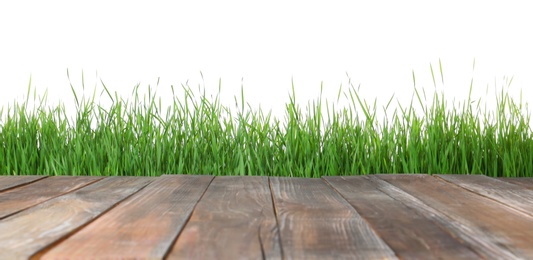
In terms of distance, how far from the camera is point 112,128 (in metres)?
3.08

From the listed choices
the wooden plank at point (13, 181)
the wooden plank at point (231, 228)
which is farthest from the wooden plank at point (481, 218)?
the wooden plank at point (13, 181)

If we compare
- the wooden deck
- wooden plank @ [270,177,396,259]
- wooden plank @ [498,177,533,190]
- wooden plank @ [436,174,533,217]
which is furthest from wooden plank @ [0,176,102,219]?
wooden plank @ [498,177,533,190]

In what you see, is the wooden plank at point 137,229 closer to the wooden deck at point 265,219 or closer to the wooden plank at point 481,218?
the wooden deck at point 265,219

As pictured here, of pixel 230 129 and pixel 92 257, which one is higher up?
pixel 230 129

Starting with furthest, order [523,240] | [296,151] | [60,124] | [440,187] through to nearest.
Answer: [60,124]
[296,151]
[440,187]
[523,240]

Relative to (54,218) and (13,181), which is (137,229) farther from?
(13,181)

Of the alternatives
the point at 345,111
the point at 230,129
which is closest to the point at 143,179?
the point at 230,129

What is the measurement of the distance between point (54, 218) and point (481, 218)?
1.18 m

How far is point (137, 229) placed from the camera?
1460 mm

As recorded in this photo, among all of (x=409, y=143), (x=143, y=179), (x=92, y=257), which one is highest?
(x=409, y=143)

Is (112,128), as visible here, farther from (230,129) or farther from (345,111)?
(345,111)

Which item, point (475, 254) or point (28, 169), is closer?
point (475, 254)

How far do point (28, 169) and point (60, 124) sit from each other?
290 millimetres

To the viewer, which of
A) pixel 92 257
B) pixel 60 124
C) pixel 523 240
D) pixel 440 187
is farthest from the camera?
pixel 60 124
